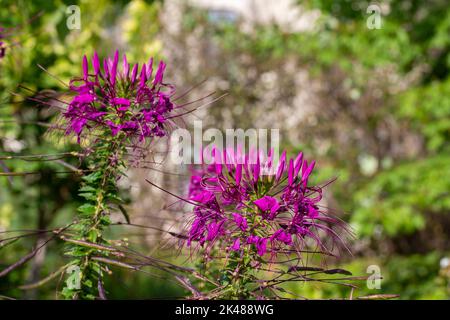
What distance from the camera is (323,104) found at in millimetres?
6520

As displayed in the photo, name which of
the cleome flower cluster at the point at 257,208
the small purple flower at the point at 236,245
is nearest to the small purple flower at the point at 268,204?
the cleome flower cluster at the point at 257,208

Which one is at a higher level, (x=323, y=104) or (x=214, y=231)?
(x=323, y=104)

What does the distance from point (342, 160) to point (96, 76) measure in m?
4.87

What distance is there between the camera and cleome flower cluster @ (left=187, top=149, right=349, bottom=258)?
1361 millimetres

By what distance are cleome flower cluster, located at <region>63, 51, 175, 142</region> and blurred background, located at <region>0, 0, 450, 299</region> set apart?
1.84 metres

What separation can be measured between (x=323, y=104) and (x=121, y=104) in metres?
5.31

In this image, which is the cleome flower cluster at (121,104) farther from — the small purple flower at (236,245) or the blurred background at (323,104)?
the blurred background at (323,104)

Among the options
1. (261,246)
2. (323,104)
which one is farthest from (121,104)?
(323,104)

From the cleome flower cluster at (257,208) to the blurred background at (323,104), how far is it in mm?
2048

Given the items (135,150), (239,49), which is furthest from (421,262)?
(135,150)

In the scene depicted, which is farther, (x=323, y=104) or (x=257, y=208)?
(x=323, y=104)

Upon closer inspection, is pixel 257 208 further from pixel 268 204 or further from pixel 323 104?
pixel 323 104

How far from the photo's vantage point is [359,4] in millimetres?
4332

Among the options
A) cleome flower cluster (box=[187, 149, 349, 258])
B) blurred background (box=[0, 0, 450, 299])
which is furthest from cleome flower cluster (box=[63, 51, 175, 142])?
blurred background (box=[0, 0, 450, 299])
